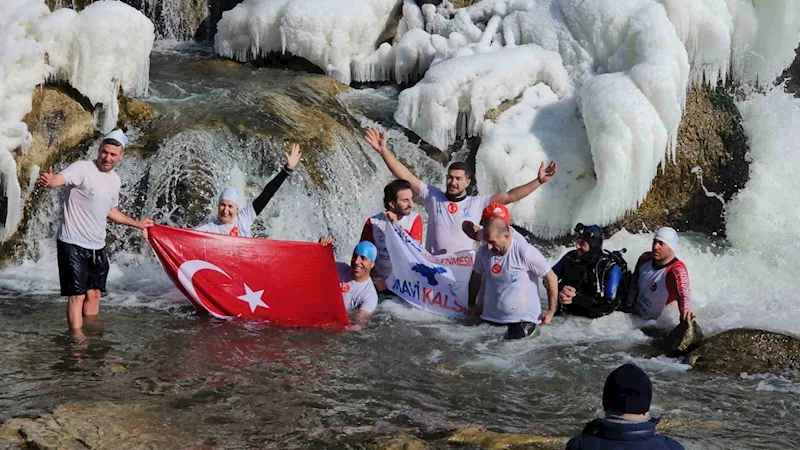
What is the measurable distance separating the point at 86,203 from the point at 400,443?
301 centimetres

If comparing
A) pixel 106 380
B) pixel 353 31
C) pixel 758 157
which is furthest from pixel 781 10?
pixel 106 380

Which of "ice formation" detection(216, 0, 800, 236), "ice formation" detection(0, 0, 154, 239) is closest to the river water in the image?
A: "ice formation" detection(0, 0, 154, 239)

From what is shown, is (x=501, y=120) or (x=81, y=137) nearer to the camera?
(x=81, y=137)

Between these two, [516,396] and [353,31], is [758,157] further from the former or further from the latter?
[516,396]

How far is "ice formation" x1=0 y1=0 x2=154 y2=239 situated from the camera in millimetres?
9344

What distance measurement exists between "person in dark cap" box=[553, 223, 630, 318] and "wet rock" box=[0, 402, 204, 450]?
11.9 ft

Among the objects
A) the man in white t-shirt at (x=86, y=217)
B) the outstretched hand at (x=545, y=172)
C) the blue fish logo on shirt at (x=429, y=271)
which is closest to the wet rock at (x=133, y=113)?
the man in white t-shirt at (x=86, y=217)

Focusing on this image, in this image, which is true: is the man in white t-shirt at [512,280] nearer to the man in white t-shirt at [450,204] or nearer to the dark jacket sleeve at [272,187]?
the man in white t-shirt at [450,204]

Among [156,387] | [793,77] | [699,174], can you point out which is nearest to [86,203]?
[156,387]

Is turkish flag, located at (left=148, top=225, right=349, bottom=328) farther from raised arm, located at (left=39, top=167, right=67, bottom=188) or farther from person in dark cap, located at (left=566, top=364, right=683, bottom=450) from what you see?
person in dark cap, located at (left=566, top=364, right=683, bottom=450)

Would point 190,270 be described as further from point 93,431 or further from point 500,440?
point 500,440

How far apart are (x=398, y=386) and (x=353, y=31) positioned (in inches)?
295

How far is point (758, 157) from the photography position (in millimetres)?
11531

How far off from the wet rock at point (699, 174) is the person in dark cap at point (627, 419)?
325 inches
